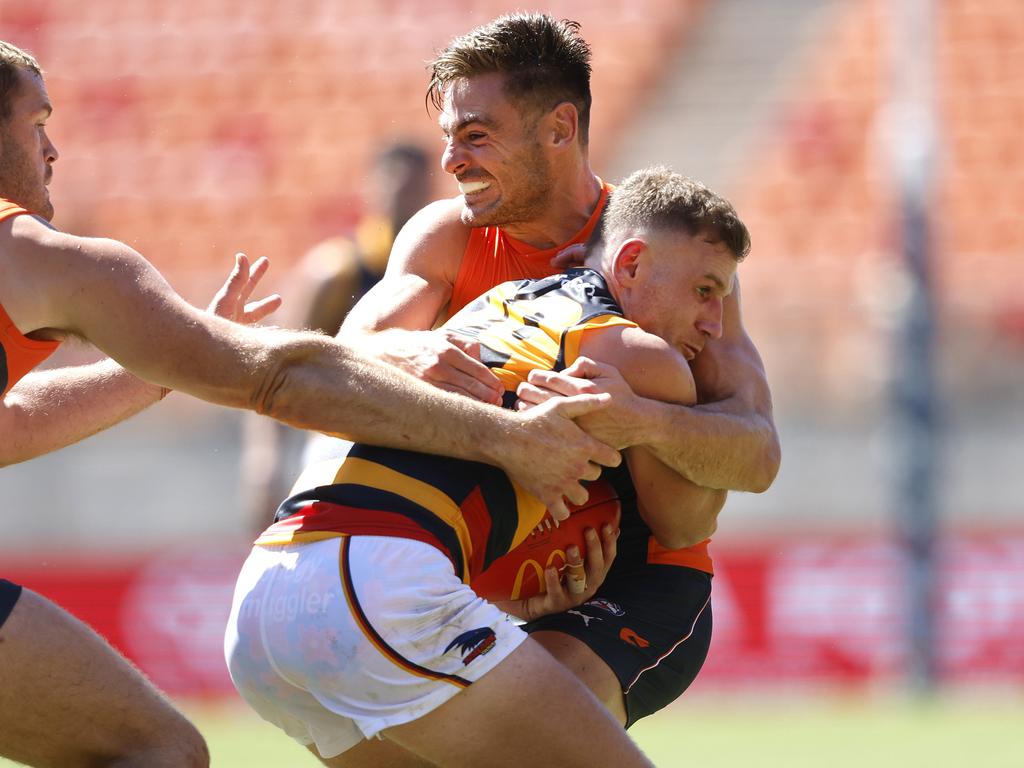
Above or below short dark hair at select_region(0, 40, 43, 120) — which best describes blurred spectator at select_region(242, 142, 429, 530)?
above

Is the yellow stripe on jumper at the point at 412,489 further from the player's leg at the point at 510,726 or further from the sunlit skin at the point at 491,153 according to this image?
the sunlit skin at the point at 491,153

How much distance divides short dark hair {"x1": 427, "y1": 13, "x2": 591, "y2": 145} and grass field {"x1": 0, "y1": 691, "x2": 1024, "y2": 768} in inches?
158

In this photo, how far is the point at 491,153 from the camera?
4.29 metres

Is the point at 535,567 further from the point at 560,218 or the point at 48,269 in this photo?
the point at 48,269

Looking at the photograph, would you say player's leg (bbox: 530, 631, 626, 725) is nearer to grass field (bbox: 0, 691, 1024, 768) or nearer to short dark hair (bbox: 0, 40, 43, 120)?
short dark hair (bbox: 0, 40, 43, 120)

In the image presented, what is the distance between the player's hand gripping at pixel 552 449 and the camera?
3.62 metres

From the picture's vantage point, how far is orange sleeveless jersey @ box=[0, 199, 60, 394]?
3645mm

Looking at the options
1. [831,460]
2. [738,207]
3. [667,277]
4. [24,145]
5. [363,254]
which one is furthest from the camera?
[738,207]

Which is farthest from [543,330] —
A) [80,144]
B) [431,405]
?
[80,144]

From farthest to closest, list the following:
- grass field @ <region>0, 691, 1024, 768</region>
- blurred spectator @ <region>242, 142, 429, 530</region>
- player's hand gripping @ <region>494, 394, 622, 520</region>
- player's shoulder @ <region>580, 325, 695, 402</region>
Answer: grass field @ <region>0, 691, 1024, 768</region> → blurred spectator @ <region>242, 142, 429, 530</region> → player's shoulder @ <region>580, 325, 695, 402</region> → player's hand gripping @ <region>494, 394, 622, 520</region>

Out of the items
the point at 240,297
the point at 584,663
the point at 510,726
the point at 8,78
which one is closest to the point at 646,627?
the point at 584,663

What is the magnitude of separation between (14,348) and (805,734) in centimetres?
622

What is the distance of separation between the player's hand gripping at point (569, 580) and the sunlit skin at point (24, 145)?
159 cm

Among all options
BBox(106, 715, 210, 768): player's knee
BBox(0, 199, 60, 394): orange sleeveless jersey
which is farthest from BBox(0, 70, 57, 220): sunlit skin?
BBox(106, 715, 210, 768): player's knee
